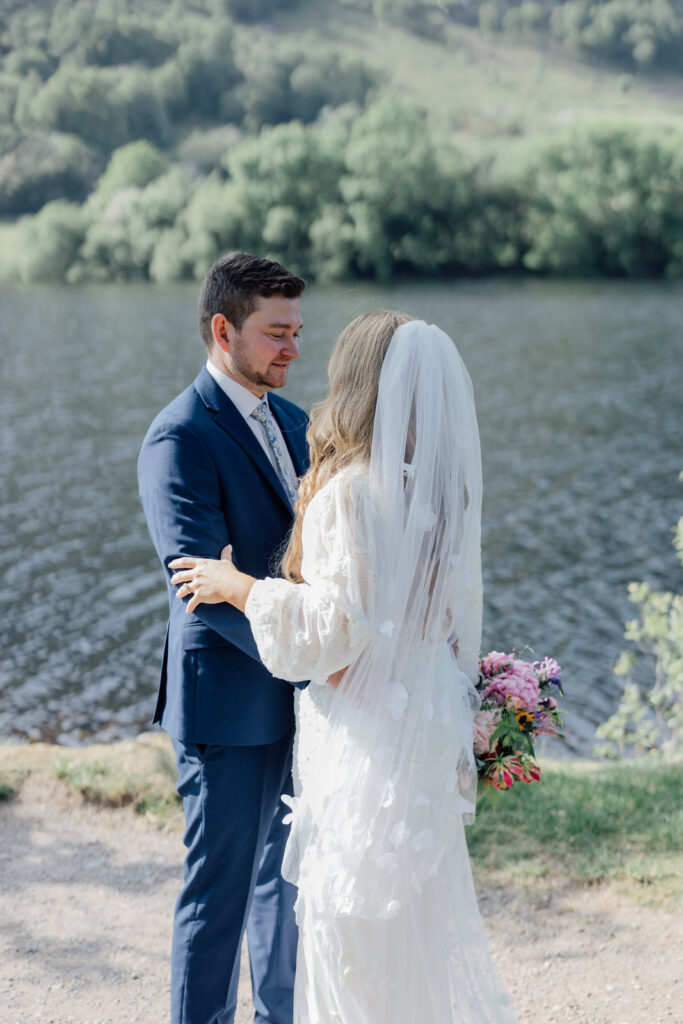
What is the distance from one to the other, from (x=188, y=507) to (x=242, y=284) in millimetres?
738

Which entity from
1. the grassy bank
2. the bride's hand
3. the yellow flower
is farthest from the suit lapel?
the grassy bank

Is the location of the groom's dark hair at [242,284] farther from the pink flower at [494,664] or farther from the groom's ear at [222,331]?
the pink flower at [494,664]

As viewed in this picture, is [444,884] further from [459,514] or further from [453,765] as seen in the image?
[459,514]

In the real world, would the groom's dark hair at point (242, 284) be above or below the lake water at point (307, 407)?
above

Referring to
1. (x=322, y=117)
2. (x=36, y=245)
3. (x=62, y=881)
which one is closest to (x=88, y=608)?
(x=62, y=881)

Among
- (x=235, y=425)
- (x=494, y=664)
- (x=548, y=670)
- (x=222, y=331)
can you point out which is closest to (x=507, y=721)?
(x=494, y=664)

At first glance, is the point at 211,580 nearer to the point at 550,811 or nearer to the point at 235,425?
the point at 235,425

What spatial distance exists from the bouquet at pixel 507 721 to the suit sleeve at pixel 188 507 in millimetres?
734

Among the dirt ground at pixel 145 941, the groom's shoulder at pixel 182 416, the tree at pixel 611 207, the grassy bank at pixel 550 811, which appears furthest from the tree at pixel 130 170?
the groom's shoulder at pixel 182 416

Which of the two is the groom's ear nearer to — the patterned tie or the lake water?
the patterned tie

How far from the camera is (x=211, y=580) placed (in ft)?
9.41

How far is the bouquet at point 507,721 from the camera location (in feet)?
10.00

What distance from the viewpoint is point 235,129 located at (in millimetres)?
89562

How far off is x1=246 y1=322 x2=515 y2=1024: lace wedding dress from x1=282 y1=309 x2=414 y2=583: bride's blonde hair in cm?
6
